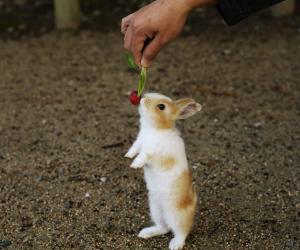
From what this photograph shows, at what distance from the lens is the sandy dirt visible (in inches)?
120

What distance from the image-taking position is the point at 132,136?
4047 mm

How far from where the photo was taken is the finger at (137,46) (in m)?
2.45

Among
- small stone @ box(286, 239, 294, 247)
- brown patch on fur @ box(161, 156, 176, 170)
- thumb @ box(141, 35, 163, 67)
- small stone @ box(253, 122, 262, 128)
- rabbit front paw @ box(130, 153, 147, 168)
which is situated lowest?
small stone @ box(253, 122, 262, 128)

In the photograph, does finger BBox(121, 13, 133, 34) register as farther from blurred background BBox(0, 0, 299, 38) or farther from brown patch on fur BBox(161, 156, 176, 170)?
blurred background BBox(0, 0, 299, 38)

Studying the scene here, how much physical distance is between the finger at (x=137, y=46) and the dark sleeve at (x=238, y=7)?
0.32 meters

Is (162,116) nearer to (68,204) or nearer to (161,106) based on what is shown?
(161,106)

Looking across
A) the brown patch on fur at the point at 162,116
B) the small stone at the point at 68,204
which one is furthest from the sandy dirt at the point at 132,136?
the brown patch on fur at the point at 162,116

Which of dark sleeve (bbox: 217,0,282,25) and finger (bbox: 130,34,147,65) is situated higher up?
dark sleeve (bbox: 217,0,282,25)

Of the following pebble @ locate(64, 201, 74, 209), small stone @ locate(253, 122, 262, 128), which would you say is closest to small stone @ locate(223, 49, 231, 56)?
small stone @ locate(253, 122, 262, 128)

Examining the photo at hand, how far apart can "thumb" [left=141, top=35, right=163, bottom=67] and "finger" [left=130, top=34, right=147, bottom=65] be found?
0.07 feet

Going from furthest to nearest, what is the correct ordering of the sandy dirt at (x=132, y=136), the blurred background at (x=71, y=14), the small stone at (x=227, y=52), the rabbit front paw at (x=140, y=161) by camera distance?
the blurred background at (x=71, y=14), the small stone at (x=227, y=52), the sandy dirt at (x=132, y=136), the rabbit front paw at (x=140, y=161)

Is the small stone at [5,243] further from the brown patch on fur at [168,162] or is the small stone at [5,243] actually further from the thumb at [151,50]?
the thumb at [151,50]

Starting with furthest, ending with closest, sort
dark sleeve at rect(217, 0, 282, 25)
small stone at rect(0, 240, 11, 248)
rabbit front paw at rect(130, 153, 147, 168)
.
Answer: small stone at rect(0, 240, 11, 248) < rabbit front paw at rect(130, 153, 147, 168) < dark sleeve at rect(217, 0, 282, 25)

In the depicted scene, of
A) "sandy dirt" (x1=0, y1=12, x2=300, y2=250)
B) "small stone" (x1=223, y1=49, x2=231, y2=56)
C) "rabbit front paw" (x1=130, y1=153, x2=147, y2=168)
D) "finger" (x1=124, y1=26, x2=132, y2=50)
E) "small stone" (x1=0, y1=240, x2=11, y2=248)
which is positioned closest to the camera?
"finger" (x1=124, y1=26, x2=132, y2=50)
